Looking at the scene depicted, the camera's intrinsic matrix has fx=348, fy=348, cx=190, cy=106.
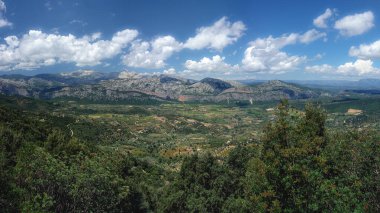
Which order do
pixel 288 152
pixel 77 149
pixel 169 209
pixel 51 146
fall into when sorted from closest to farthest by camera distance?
pixel 288 152
pixel 169 209
pixel 51 146
pixel 77 149

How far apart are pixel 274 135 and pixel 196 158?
46358mm

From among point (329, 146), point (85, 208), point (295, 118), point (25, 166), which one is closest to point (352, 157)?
point (329, 146)

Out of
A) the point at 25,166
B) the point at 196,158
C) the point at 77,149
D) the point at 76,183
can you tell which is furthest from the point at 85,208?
the point at 77,149

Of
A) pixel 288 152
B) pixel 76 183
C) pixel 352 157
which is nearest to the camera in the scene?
pixel 288 152

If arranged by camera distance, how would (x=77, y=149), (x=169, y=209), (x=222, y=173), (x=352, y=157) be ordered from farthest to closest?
(x=77, y=149)
(x=222, y=173)
(x=169, y=209)
(x=352, y=157)

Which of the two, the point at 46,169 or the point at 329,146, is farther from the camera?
the point at 329,146

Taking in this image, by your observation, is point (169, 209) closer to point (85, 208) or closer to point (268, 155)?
point (85, 208)

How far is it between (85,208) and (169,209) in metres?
38.1

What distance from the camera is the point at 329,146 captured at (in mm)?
53344

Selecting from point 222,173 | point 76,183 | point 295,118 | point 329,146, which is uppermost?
point 295,118

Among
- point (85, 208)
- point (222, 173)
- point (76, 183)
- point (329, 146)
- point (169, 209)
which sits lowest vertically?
point (169, 209)

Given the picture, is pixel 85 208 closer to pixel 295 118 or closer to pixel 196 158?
pixel 295 118

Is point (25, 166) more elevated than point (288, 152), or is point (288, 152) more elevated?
point (288, 152)

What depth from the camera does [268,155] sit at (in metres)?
43.6
